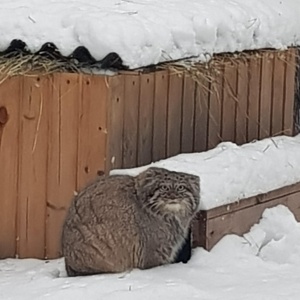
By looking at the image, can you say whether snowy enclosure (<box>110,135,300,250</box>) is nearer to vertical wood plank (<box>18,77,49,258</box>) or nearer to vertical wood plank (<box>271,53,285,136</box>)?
vertical wood plank (<box>18,77,49,258</box>)

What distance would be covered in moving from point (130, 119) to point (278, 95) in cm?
214

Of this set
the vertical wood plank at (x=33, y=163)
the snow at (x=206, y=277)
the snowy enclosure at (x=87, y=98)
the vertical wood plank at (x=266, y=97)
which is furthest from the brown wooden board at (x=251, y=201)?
the vertical wood plank at (x=33, y=163)

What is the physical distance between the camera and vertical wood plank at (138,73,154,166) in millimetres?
6852

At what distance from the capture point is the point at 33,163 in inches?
271

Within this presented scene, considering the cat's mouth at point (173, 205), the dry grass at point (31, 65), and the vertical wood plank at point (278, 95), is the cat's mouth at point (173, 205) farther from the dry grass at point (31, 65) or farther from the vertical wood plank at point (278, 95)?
the vertical wood plank at point (278, 95)

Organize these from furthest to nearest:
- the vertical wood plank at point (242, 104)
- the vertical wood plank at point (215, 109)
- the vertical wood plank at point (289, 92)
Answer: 1. the vertical wood plank at point (289, 92)
2. the vertical wood plank at point (242, 104)
3. the vertical wood plank at point (215, 109)

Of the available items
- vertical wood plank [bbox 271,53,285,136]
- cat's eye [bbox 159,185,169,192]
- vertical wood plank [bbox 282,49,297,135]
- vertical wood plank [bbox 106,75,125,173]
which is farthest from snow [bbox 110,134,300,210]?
vertical wood plank [bbox 282,49,297,135]

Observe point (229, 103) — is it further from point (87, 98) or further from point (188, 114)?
point (87, 98)

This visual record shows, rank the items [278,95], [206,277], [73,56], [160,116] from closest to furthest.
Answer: [206,277]
[73,56]
[160,116]
[278,95]

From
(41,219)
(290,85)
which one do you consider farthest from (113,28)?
(290,85)

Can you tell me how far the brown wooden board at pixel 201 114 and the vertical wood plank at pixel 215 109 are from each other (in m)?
0.06

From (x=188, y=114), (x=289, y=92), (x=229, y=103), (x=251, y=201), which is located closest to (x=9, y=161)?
(x=188, y=114)

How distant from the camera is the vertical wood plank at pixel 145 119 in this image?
6852 mm

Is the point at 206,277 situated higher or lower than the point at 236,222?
lower
